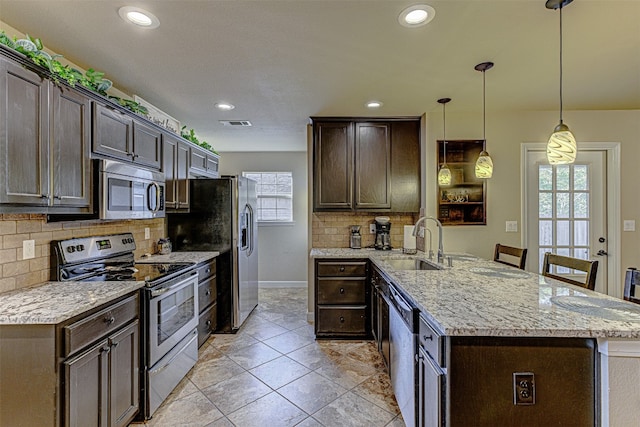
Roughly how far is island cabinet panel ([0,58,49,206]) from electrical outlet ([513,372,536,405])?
7.90 feet

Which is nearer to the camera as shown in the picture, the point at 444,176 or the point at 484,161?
the point at 484,161

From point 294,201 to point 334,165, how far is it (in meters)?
2.06

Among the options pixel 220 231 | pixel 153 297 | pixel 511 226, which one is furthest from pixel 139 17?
pixel 511 226

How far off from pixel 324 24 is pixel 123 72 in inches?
65.0

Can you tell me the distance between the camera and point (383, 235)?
3.74 meters

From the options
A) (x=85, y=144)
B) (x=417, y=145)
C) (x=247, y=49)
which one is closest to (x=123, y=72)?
(x=85, y=144)

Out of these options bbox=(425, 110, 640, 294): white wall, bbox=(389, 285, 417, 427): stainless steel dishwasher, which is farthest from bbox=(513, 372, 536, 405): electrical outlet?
bbox=(425, 110, 640, 294): white wall

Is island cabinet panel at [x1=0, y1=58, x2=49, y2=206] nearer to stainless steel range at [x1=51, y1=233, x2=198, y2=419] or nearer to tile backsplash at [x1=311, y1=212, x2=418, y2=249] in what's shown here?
stainless steel range at [x1=51, y1=233, x2=198, y2=419]

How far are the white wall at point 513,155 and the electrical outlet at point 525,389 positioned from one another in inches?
92.9

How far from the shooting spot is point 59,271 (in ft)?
6.69

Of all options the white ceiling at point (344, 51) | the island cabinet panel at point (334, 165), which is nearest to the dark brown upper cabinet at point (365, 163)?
the island cabinet panel at point (334, 165)

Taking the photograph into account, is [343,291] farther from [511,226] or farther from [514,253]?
[511,226]

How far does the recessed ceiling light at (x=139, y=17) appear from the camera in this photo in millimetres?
1673

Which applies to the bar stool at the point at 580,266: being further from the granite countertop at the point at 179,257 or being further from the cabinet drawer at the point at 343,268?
the granite countertop at the point at 179,257
